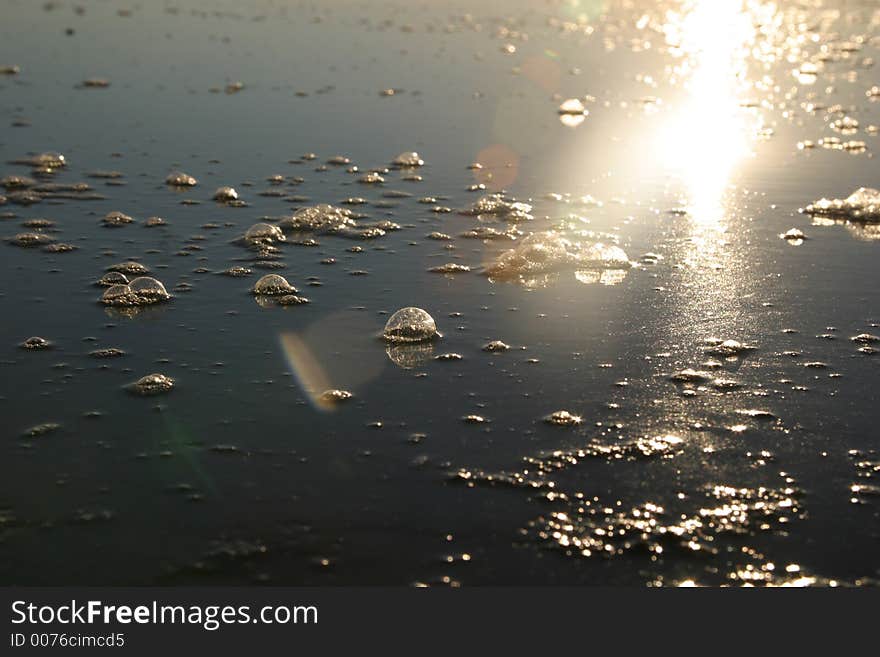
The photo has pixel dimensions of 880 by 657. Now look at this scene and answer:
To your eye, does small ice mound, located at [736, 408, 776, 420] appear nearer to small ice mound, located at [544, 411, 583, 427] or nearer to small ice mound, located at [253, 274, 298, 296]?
small ice mound, located at [544, 411, 583, 427]

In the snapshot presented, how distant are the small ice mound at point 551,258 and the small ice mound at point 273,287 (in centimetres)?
179

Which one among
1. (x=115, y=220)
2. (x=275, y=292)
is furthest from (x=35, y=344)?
(x=115, y=220)

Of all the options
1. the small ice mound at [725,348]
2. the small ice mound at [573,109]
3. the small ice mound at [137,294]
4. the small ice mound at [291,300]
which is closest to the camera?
the small ice mound at [725,348]

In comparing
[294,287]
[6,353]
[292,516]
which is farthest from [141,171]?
[292,516]

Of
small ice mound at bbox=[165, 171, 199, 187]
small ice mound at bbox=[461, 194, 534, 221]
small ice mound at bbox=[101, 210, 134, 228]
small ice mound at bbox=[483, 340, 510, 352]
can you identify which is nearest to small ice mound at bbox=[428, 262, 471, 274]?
small ice mound at bbox=[483, 340, 510, 352]

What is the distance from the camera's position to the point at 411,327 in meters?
7.57

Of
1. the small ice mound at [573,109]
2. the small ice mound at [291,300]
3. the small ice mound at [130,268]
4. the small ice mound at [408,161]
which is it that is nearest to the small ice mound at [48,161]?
the small ice mound at [408,161]

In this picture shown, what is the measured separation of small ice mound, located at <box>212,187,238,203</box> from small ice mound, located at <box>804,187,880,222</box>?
6343 mm

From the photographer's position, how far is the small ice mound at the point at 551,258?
9.33m

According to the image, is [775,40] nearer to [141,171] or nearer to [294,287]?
[141,171]

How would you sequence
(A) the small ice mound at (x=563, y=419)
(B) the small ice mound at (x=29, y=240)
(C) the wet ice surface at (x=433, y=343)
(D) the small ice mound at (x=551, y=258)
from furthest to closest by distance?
1. (B) the small ice mound at (x=29, y=240)
2. (D) the small ice mound at (x=551, y=258)
3. (A) the small ice mound at (x=563, y=419)
4. (C) the wet ice surface at (x=433, y=343)

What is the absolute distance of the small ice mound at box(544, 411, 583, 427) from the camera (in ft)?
20.4

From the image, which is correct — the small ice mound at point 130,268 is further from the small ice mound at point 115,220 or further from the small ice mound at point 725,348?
the small ice mound at point 725,348

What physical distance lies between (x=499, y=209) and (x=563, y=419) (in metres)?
5.47
